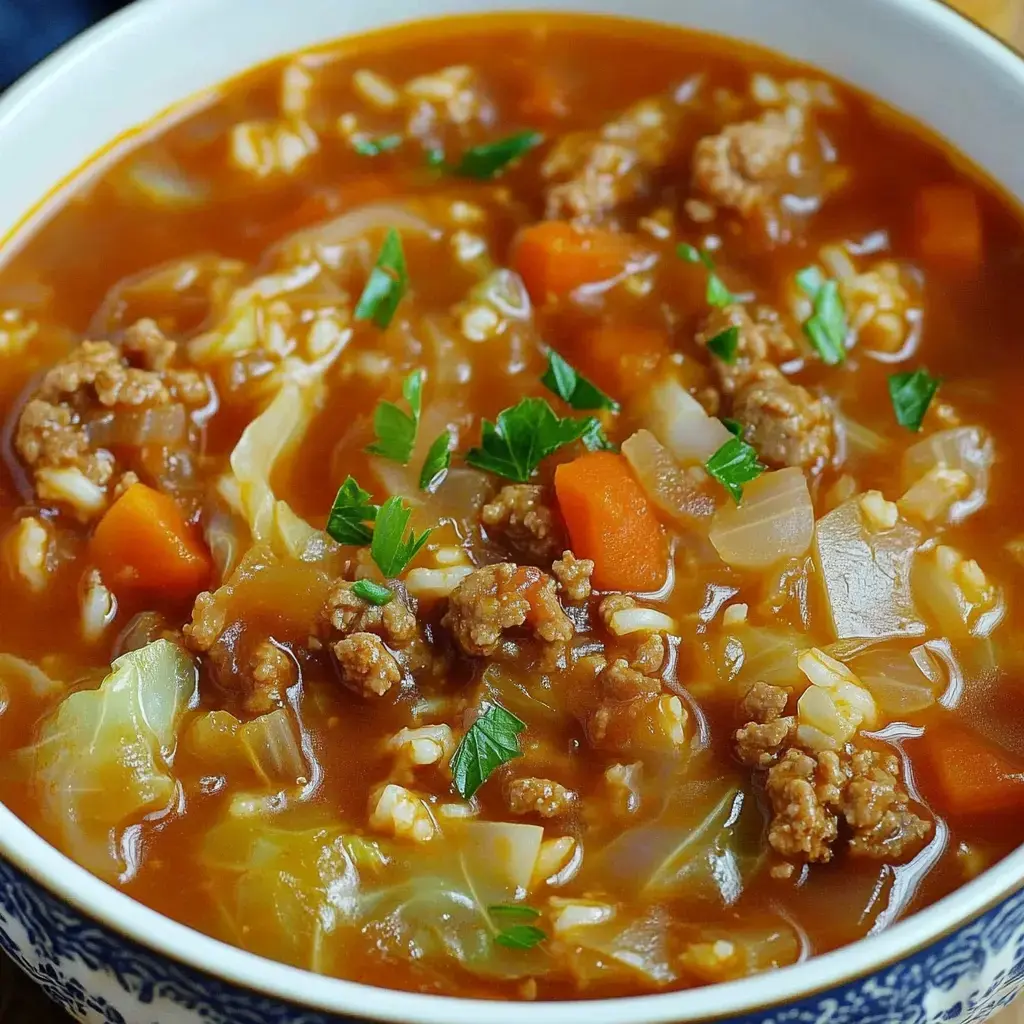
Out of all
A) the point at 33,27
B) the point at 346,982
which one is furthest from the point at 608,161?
the point at 346,982

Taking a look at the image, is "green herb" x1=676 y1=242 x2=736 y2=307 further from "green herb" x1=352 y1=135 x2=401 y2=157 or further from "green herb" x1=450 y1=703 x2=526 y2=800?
"green herb" x1=450 y1=703 x2=526 y2=800

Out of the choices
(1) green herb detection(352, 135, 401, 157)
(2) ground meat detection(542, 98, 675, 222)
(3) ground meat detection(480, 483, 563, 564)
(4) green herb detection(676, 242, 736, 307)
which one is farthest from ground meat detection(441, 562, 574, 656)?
(1) green herb detection(352, 135, 401, 157)

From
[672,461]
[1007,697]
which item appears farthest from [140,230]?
[1007,697]

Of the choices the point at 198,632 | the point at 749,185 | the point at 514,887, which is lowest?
the point at 514,887

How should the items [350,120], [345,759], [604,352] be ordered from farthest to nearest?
[350,120], [604,352], [345,759]

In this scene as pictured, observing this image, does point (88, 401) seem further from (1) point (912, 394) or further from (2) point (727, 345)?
(1) point (912, 394)

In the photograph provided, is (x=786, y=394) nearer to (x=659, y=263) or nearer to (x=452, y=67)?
(x=659, y=263)
